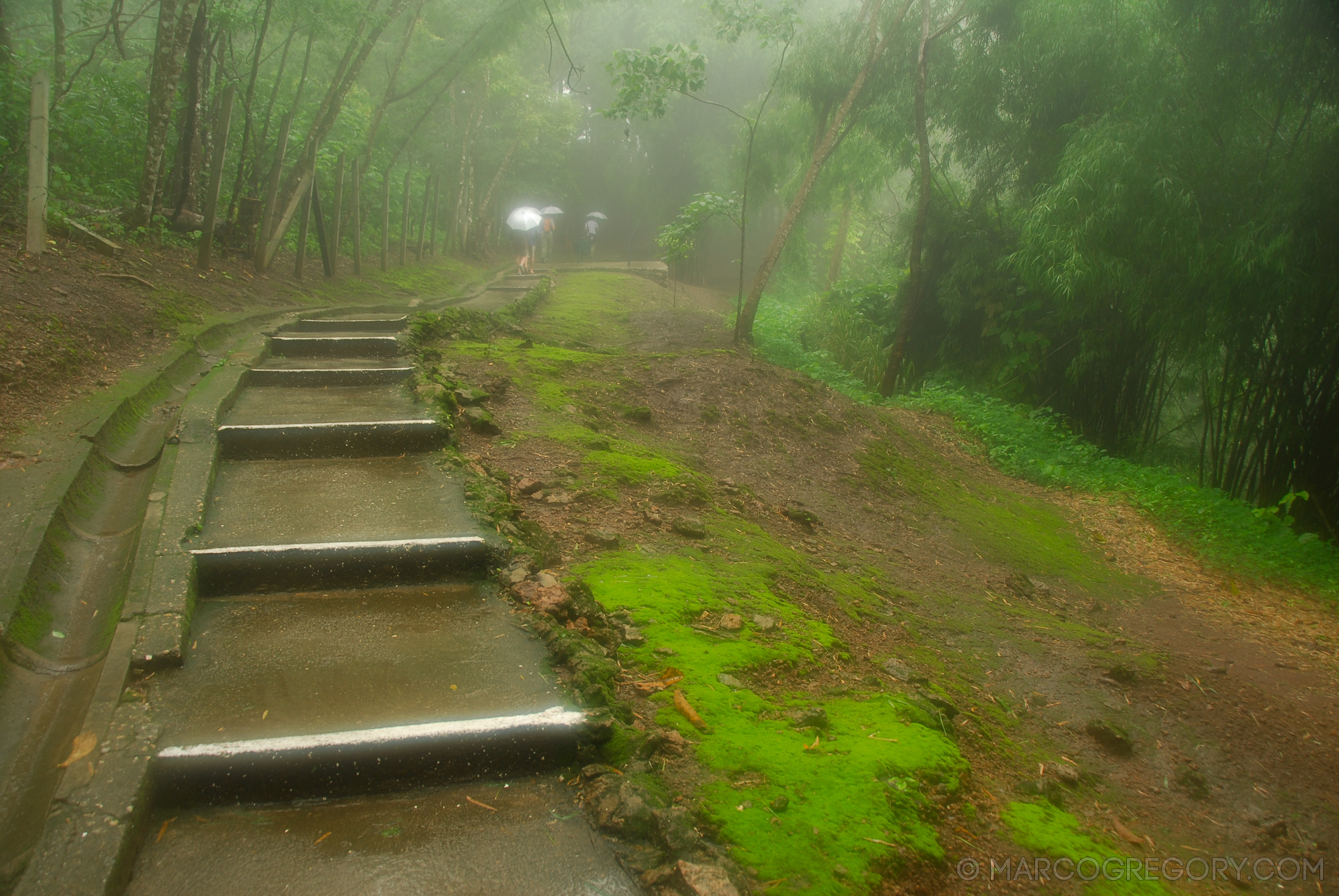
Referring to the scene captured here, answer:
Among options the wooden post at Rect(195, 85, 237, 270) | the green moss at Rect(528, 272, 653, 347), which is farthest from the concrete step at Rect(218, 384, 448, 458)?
the green moss at Rect(528, 272, 653, 347)

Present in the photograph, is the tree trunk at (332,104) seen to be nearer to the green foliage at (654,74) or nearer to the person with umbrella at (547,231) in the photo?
the green foliage at (654,74)

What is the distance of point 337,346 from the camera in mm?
5246

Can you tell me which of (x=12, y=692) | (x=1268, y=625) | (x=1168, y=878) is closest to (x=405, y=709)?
(x=12, y=692)

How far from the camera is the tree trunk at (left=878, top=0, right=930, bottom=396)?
30.6ft

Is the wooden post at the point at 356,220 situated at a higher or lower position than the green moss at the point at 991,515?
higher

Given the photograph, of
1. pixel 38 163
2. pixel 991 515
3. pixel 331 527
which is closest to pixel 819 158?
pixel 991 515

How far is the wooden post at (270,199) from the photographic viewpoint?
311 inches

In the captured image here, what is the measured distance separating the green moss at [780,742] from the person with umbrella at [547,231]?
17.4 meters

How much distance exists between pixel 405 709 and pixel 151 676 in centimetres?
74

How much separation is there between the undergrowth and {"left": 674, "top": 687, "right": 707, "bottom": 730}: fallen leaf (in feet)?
17.2

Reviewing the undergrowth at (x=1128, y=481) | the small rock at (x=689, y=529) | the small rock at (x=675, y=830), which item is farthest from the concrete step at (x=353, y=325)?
the undergrowth at (x=1128, y=481)

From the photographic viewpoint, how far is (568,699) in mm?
2100

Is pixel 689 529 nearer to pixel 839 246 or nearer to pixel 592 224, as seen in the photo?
pixel 839 246

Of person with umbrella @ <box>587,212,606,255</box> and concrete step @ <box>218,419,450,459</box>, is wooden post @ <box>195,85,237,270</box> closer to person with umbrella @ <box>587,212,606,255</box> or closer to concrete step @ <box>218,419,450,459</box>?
concrete step @ <box>218,419,450,459</box>
